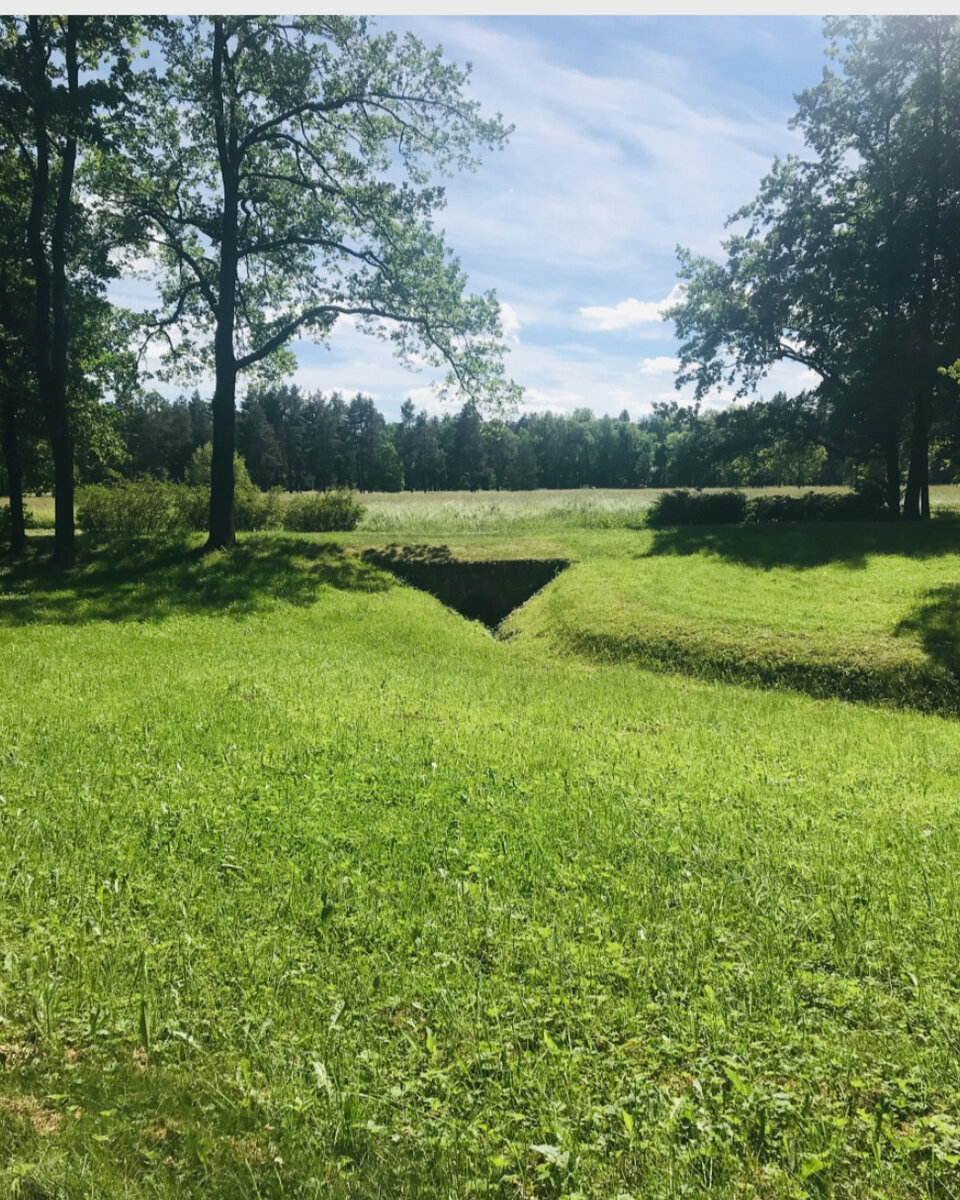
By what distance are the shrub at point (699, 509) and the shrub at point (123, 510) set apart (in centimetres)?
2222

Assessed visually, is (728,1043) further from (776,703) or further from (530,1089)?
(776,703)

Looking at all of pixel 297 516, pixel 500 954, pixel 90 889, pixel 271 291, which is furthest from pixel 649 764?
pixel 297 516

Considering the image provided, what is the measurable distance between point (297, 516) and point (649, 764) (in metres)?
28.3

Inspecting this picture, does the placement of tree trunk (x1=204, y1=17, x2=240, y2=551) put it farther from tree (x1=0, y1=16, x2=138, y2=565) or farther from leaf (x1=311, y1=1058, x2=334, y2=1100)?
leaf (x1=311, y1=1058, x2=334, y2=1100)

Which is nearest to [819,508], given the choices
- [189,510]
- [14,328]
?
[189,510]

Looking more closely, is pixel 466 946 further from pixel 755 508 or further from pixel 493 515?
pixel 493 515

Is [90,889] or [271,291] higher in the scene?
[271,291]

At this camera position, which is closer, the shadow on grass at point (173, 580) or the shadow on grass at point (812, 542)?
the shadow on grass at point (173, 580)

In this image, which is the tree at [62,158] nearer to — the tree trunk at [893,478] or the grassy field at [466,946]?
the grassy field at [466,946]

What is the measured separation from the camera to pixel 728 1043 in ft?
14.2

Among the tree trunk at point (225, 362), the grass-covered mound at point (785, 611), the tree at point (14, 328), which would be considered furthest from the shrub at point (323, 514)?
the grass-covered mound at point (785, 611)

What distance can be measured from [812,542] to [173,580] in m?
22.3

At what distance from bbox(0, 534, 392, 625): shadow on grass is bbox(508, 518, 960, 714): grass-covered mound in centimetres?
698

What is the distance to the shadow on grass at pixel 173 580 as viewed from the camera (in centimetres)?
1933
